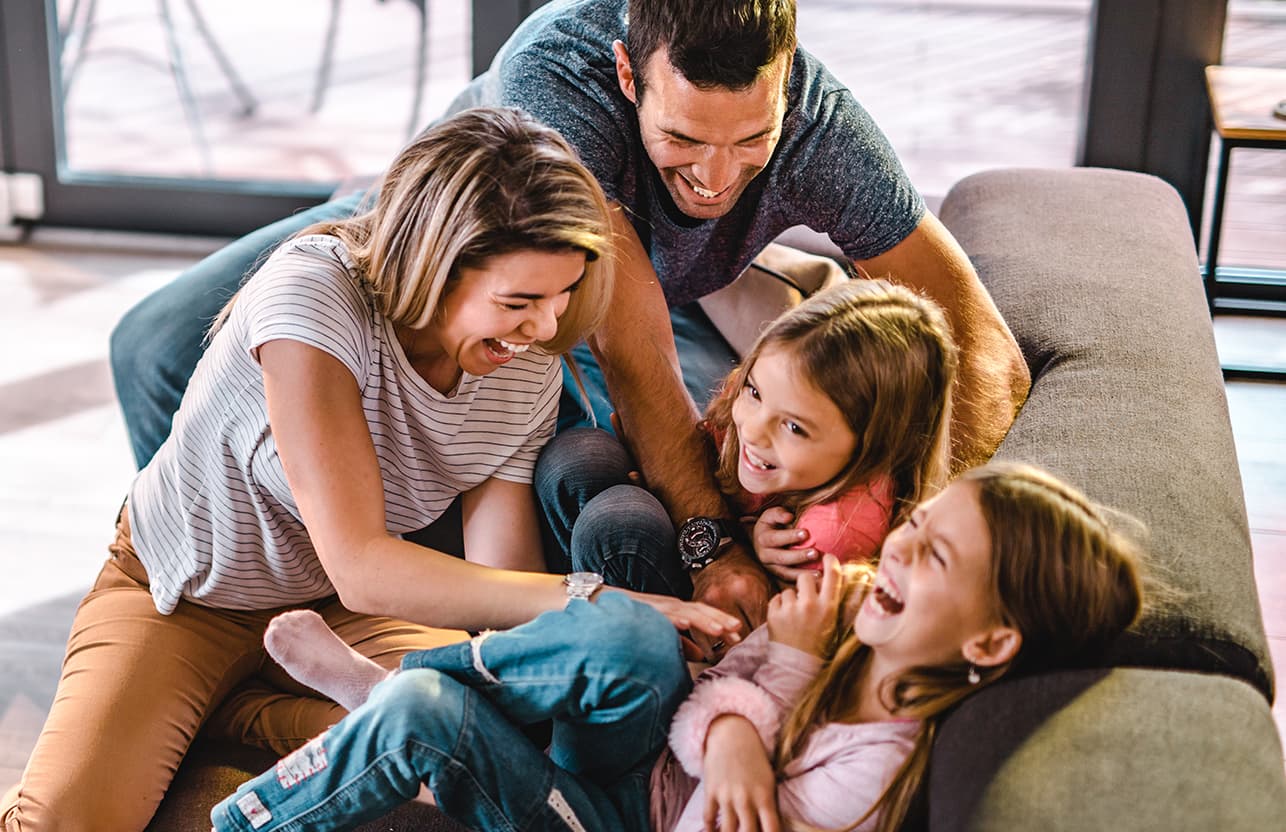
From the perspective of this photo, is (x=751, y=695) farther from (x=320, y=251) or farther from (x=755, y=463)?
(x=320, y=251)

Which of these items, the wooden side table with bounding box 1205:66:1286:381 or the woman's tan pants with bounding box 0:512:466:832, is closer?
the woman's tan pants with bounding box 0:512:466:832

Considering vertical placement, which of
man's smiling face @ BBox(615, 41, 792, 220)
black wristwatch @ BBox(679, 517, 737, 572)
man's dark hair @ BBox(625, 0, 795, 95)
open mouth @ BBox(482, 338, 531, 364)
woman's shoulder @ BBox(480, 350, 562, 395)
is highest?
man's dark hair @ BBox(625, 0, 795, 95)

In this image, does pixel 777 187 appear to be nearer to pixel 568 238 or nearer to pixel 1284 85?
pixel 568 238

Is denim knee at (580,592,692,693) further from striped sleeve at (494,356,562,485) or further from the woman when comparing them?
striped sleeve at (494,356,562,485)

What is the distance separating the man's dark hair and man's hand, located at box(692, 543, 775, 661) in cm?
58

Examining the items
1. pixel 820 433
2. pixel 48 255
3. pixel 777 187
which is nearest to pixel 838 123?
pixel 777 187

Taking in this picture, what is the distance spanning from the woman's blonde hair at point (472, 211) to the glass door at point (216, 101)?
2070 mm

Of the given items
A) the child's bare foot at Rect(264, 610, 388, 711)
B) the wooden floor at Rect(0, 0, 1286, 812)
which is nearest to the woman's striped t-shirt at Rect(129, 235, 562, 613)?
the child's bare foot at Rect(264, 610, 388, 711)

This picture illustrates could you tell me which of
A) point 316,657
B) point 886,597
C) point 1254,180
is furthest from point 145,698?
point 1254,180

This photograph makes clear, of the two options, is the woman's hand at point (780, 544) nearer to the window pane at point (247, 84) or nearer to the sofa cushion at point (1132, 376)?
the sofa cushion at point (1132, 376)

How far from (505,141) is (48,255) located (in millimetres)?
2527

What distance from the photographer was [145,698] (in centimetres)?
165

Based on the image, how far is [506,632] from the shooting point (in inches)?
57.2

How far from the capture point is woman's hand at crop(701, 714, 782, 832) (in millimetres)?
1350
